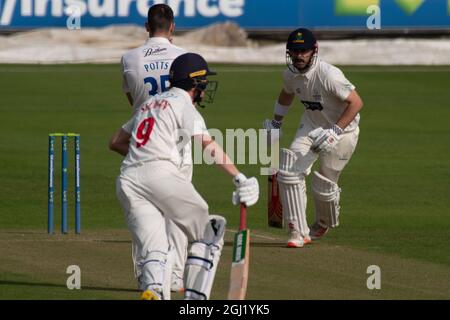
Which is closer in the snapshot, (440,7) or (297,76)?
(297,76)

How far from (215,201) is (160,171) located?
6014 millimetres

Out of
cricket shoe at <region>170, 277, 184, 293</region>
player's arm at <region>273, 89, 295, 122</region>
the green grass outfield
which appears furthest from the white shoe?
player's arm at <region>273, 89, 295, 122</region>

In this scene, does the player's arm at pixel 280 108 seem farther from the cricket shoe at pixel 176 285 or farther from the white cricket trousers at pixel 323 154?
the cricket shoe at pixel 176 285

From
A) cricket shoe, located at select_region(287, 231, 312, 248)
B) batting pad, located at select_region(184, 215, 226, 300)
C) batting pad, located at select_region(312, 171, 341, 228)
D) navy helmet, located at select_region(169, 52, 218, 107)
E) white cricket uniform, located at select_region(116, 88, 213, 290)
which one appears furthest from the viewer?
batting pad, located at select_region(312, 171, 341, 228)

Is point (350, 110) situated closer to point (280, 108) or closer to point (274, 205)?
point (280, 108)

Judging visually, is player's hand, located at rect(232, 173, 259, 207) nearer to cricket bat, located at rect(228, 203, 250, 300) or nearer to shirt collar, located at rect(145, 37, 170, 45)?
cricket bat, located at rect(228, 203, 250, 300)

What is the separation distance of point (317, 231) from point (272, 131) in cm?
96

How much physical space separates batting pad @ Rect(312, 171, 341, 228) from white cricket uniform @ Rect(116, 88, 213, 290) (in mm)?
3374

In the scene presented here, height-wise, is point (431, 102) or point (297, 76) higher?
point (297, 76)

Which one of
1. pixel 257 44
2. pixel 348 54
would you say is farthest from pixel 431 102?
pixel 257 44

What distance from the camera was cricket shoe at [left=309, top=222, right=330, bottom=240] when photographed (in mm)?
Answer: 10945

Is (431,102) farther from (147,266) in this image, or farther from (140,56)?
(147,266)
